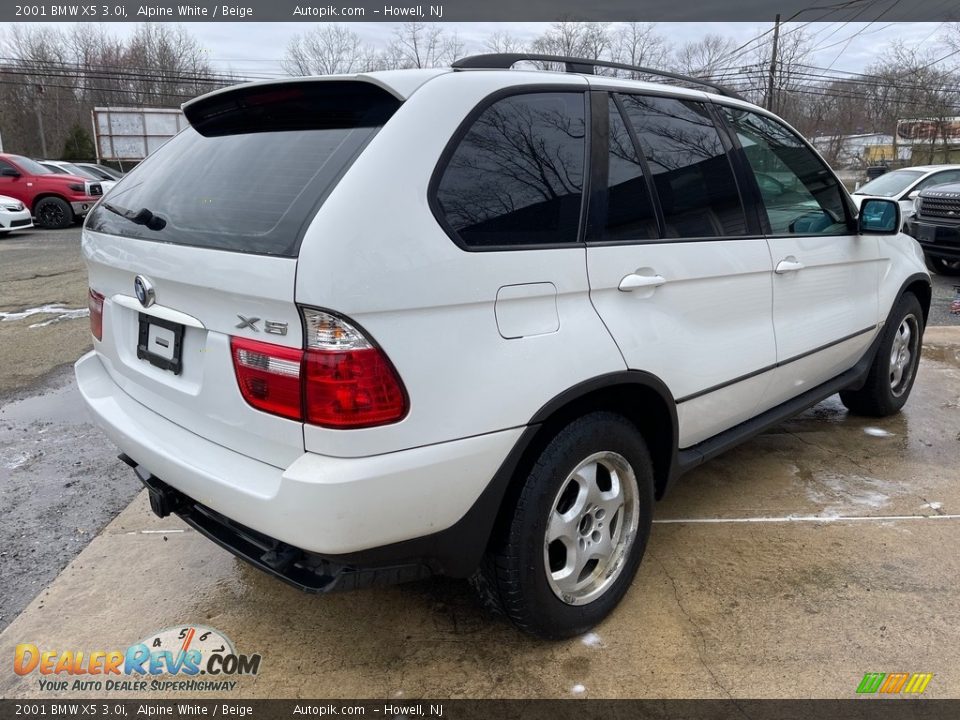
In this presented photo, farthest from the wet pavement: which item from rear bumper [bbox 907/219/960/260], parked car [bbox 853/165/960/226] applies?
parked car [bbox 853/165/960/226]

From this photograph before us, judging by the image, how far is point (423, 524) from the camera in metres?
1.88

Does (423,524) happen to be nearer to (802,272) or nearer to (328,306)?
(328,306)

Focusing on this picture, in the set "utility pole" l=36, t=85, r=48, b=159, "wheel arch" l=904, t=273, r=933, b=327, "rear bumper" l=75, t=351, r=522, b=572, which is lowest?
"rear bumper" l=75, t=351, r=522, b=572

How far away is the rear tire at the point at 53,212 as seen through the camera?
636 inches

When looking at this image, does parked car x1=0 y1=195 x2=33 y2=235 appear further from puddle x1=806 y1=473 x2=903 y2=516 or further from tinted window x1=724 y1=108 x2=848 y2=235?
puddle x1=806 y1=473 x2=903 y2=516

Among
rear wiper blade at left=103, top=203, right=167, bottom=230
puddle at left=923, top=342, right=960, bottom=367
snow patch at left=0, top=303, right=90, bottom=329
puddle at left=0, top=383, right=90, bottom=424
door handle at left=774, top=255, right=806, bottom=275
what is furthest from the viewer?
snow patch at left=0, top=303, right=90, bottom=329

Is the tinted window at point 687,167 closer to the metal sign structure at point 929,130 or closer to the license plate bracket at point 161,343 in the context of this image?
the license plate bracket at point 161,343

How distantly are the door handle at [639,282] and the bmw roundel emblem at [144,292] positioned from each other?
150cm

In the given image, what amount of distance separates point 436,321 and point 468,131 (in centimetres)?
60

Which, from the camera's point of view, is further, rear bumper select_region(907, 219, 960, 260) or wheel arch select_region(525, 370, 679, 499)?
rear bumper select_region(907, 219, 960, 260)

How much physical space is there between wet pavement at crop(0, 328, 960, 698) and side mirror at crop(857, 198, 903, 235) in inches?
52.7

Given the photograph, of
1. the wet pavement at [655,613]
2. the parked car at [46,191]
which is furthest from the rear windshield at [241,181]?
the parked car at [46,191]

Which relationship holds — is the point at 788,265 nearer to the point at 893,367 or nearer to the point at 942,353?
the point at 893,367

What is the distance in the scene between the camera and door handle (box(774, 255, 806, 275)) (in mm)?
3010
